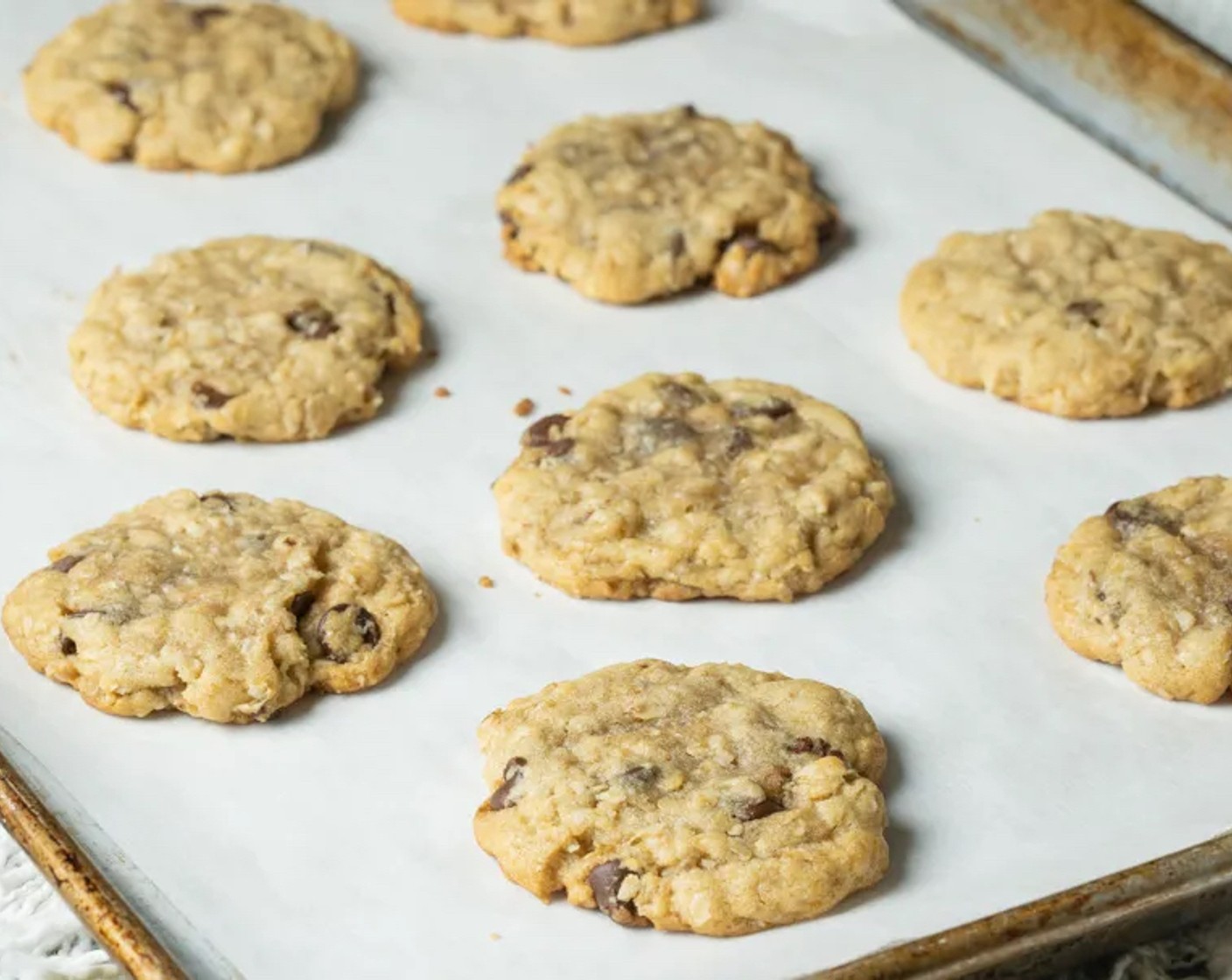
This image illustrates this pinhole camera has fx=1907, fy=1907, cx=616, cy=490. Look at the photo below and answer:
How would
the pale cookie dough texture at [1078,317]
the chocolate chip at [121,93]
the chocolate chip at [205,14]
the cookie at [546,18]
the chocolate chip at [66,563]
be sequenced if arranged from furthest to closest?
the cookie at [546,18]
the chocolate chip at [205,14]
the chocolate chip at [121,93]
the pale cookie dough texture at [1078,317]
the chocolate chip at [66,563]

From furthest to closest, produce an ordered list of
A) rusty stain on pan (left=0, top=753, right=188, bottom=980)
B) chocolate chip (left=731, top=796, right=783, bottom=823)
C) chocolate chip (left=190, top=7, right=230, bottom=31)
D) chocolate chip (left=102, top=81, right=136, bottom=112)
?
chocolate chip (left=190, top=7, right=230, bottom=31), chocolate chip (left=102, top=81, right=136, bottom=112), chocolate chip (left=731, top=796, right=783, bottom=823), rusty stain on pan (left=0, top=753, right=188, bottom=980)

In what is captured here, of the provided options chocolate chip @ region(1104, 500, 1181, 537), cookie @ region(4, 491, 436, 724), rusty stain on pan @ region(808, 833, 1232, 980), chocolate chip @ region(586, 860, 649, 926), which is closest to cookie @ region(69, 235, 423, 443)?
cookie @ region(4, 491, 436, 724)

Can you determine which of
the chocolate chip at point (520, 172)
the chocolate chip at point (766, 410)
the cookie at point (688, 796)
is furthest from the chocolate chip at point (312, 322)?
the cookie at point (688, 796)

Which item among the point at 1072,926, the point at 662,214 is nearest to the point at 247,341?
the point at 662,214

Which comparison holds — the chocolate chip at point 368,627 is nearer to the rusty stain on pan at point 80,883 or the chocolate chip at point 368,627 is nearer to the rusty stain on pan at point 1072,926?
the rusty stain on pan at point 80,883

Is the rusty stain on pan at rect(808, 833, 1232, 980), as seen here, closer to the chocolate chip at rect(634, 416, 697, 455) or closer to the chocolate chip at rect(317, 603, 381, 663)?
the chocolate chip at rect(317, 603, 381, 663)

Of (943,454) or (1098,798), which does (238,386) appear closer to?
(943,454)

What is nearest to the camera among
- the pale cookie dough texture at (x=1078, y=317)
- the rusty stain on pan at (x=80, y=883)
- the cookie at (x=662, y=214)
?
the rusty stain on pan at (x=80, y=883)
